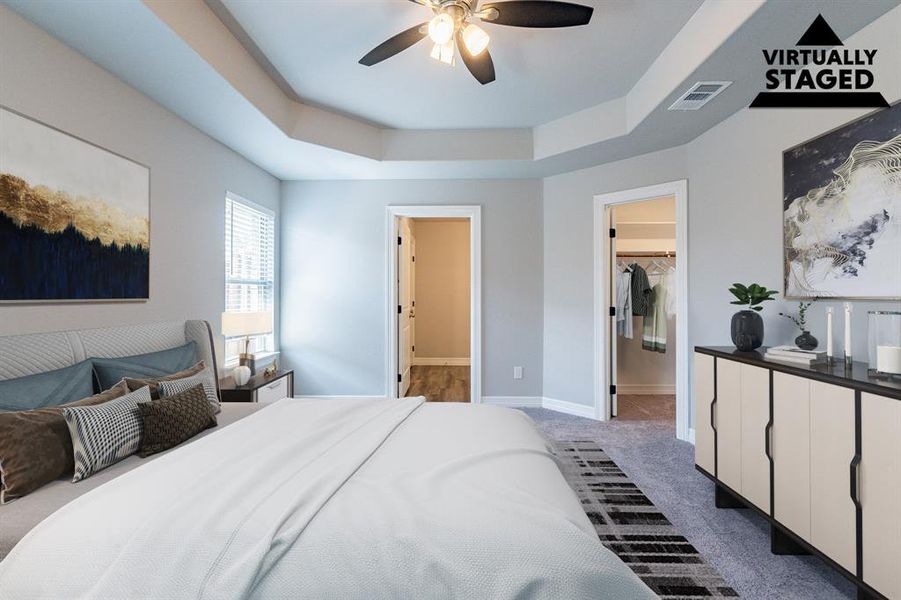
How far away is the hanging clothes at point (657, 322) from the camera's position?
15.8 ft

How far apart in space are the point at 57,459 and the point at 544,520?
1678 millimetres

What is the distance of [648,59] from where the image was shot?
109 inches

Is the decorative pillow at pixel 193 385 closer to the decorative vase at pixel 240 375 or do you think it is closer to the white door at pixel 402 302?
the decorative vase at pixel 240 375

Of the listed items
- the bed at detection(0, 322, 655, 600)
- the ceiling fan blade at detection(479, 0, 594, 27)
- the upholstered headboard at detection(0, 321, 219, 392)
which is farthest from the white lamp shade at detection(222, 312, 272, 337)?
the ceiling fan blade at detection(479, 0, 594, 27)

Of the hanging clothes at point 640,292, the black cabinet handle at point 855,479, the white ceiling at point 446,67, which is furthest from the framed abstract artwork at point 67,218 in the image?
the hanging clothes at point 640,292

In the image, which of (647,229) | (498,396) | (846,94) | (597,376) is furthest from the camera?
(647,229)

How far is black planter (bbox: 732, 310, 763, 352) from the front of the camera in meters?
2.38

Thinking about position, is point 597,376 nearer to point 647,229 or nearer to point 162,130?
point 647,229

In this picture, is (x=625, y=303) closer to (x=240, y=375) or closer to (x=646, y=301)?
(x=646, y=301)

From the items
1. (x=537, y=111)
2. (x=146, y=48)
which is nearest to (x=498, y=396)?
(x=537, y=111)

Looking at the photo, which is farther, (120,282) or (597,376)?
(597,376)

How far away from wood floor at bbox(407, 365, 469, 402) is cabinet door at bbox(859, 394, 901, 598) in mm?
3652

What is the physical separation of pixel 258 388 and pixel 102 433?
1.59 m

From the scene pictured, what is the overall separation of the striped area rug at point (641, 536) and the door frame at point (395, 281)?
1.74 meters
